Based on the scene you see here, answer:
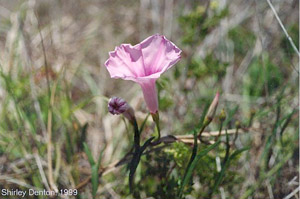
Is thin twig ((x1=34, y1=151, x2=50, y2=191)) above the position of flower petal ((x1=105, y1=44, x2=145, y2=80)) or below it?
below

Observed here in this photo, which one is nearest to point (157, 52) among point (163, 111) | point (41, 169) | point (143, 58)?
point (143, 58)

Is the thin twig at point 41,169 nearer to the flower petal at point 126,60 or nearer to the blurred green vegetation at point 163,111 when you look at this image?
the blurred green vegetation at point 163,111

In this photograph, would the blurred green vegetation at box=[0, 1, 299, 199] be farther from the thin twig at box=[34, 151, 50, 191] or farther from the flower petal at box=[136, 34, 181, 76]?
the flower petal at box=[136, 34, 181, 76]

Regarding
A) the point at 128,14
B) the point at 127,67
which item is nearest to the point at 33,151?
the point at 127,67

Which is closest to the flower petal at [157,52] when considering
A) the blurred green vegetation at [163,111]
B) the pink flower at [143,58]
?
the pink flower at [143,58]

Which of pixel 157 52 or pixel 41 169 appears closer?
pixel 157 52

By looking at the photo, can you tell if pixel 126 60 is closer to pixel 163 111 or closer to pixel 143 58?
pixel 143 58

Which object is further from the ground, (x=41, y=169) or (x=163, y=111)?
(x=163, y=111)

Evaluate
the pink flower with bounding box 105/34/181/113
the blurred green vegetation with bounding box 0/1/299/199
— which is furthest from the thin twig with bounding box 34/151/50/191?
the pink flower with bounding box 105/34/181/113
